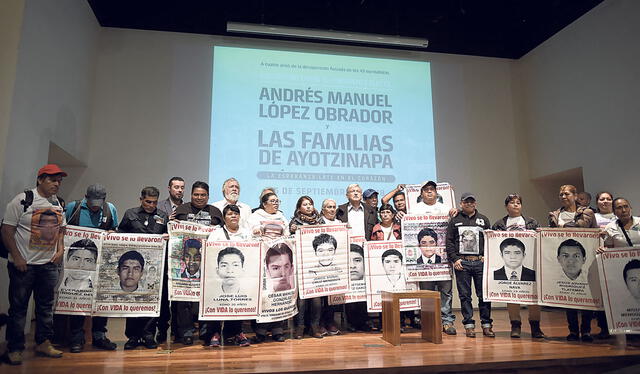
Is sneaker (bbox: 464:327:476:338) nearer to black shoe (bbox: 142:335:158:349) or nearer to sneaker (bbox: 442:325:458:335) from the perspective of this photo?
sneaker (bbox: 442:325:458:335)

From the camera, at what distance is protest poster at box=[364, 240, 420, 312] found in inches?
188

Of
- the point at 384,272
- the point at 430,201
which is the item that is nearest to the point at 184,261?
the point at 384,272

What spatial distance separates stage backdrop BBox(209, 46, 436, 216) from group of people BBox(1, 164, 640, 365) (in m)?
1.78

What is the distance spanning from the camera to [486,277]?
449cm

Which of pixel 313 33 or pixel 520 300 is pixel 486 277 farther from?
pixel 313 33

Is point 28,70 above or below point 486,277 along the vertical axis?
above

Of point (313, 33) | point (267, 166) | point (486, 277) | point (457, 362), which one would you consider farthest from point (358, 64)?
point (457, 362)

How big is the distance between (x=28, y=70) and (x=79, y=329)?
297cm

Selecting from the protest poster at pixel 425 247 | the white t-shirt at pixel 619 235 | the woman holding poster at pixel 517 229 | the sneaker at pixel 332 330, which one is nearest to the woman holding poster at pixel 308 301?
the sneaker at pixel 332 330

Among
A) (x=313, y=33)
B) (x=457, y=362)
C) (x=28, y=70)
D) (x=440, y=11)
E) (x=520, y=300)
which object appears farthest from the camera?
(x=440, y=11)

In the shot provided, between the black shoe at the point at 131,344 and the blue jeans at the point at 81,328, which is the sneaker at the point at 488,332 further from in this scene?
the blue jeans at the point at 81,328

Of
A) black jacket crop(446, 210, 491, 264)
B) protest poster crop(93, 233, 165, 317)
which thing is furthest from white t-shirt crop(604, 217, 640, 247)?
protest poster crop(93, 233, 165, 317)

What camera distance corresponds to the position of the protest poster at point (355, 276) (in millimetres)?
4750

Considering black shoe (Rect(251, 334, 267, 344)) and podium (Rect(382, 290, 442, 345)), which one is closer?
podium (Rect(382, 290, 442, 345))
